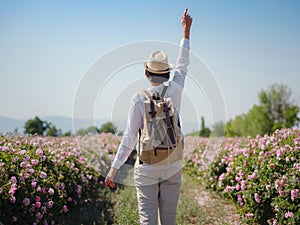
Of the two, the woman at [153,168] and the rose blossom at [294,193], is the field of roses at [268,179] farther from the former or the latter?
the woman at [153,168]

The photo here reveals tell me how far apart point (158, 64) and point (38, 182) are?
2.05 metres

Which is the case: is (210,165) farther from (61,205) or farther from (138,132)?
(138,132)

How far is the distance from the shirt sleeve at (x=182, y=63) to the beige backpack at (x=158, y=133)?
0.84 feet

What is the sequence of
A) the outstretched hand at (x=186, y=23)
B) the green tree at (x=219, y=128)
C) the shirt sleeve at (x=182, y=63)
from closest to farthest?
the shirt sleeve at (x=182, y=63) → the outstretched hand at (x=186, y=23) → the green tree at (x=219, y=128)

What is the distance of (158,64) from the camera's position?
2688 mm

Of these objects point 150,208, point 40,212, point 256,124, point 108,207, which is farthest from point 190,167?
point 256,124

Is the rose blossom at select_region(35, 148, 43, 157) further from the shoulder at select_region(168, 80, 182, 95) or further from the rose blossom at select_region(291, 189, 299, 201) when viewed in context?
the rose blossom at select_region(291, 189, 299, 201)

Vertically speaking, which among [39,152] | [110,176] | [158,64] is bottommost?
[110,176]

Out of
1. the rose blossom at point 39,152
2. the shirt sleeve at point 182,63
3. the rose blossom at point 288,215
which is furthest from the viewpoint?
the rose blossom at point 39,152

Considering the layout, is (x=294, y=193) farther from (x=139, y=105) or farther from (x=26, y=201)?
(x=26, y=201)

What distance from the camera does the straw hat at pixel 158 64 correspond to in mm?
2662

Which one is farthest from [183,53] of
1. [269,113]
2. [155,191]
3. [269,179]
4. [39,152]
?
[269,113]

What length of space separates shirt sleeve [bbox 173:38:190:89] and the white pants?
0.74 m

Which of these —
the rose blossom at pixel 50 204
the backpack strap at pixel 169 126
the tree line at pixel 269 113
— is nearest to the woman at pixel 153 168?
the backpack strap at pixel 169 126
